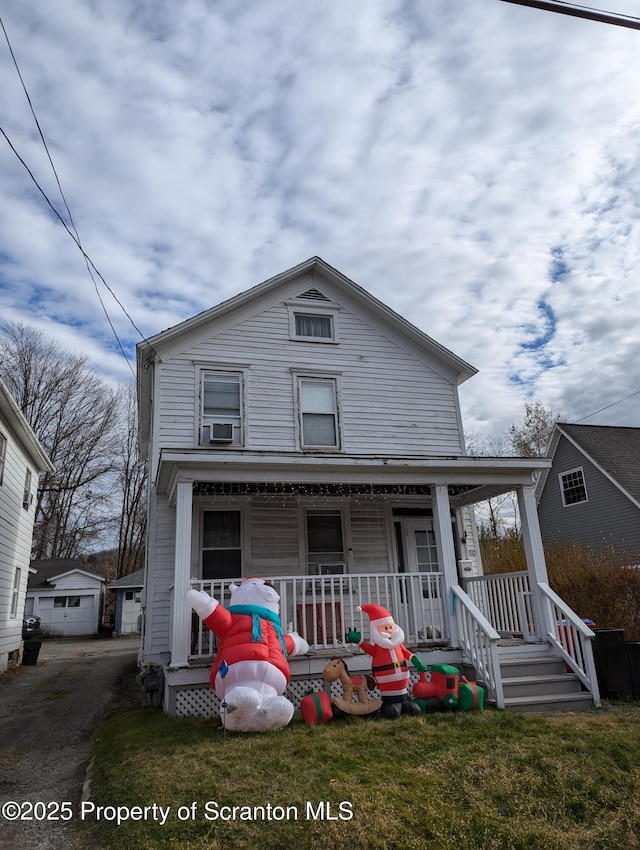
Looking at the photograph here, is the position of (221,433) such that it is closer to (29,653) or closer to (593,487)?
(29,653)

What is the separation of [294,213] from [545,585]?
6.84 meters

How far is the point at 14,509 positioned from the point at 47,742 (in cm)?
874

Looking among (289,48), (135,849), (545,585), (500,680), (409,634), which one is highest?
(289,48)

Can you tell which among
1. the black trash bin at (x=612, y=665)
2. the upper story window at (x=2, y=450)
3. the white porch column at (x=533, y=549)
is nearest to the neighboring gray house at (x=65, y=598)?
the upper story window at (x=2, y=450)

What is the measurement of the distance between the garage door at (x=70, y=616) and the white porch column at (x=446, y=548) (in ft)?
76.3

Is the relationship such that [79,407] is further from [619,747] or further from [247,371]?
[619,747]

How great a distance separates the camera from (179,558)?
7449mm

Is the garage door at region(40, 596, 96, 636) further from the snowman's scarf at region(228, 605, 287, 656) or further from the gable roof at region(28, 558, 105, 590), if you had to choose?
the snowman's scarf at region(228, 605, 287, 656)

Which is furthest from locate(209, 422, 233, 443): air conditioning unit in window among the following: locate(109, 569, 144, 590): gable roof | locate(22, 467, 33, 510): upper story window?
locate(109, 569, 144, 590): gable roof

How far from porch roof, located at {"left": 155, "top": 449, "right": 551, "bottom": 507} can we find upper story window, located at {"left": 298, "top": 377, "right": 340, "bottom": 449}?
139cm

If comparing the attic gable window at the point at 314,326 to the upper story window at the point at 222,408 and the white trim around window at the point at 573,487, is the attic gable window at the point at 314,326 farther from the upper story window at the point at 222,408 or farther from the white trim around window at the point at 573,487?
the white trim around window at the point at 573,487

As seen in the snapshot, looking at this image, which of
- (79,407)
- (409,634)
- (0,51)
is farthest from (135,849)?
(79,407)

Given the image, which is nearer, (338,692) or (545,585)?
(338,692)

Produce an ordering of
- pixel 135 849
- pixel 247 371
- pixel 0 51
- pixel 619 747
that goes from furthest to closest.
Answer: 1. pixel 247 371
2. pixel 0 51
3. pixel 619 747
4. pixel 135 849
